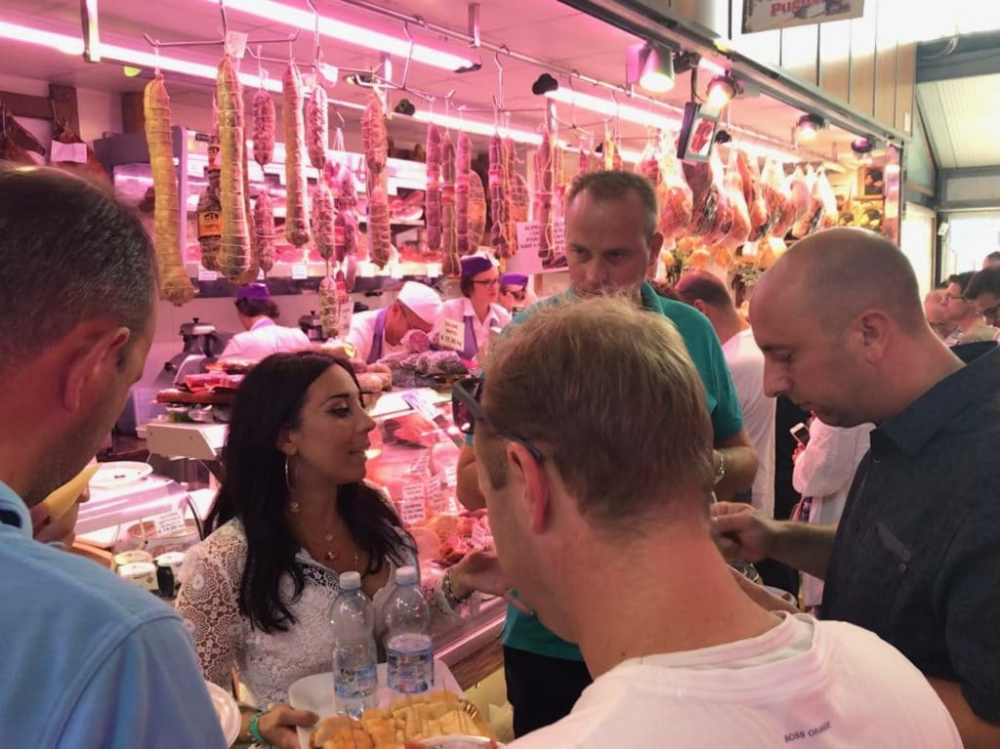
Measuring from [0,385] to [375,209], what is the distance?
349 centimetres

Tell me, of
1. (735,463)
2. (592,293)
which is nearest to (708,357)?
(735,463)

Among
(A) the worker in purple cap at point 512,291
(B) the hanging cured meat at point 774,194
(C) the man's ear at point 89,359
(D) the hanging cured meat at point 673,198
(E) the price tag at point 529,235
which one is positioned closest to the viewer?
(C) the man's ear at point 89,359

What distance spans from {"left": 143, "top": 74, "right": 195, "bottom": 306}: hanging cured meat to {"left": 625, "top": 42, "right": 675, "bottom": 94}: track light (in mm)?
2548

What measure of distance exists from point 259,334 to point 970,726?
17.0ft

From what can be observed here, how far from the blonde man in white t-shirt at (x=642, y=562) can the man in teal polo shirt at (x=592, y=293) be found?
4.31 feet

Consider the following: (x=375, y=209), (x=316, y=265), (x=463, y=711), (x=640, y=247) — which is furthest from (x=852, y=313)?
(x=316, y=265)

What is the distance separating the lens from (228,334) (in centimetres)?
823

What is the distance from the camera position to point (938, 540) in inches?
57.2

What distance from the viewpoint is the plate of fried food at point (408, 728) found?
1774mm

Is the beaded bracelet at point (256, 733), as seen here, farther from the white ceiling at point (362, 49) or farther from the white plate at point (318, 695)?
the white ceiling at point (362, 49)

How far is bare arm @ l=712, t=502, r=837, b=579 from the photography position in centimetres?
206

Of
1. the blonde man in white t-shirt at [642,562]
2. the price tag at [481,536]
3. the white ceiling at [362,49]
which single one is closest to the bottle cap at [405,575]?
the price tag at [481,536]

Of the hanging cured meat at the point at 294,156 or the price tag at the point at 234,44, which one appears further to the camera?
the hanging cured meat at the point at 294,156

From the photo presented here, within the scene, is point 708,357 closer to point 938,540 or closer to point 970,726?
point 938,540
